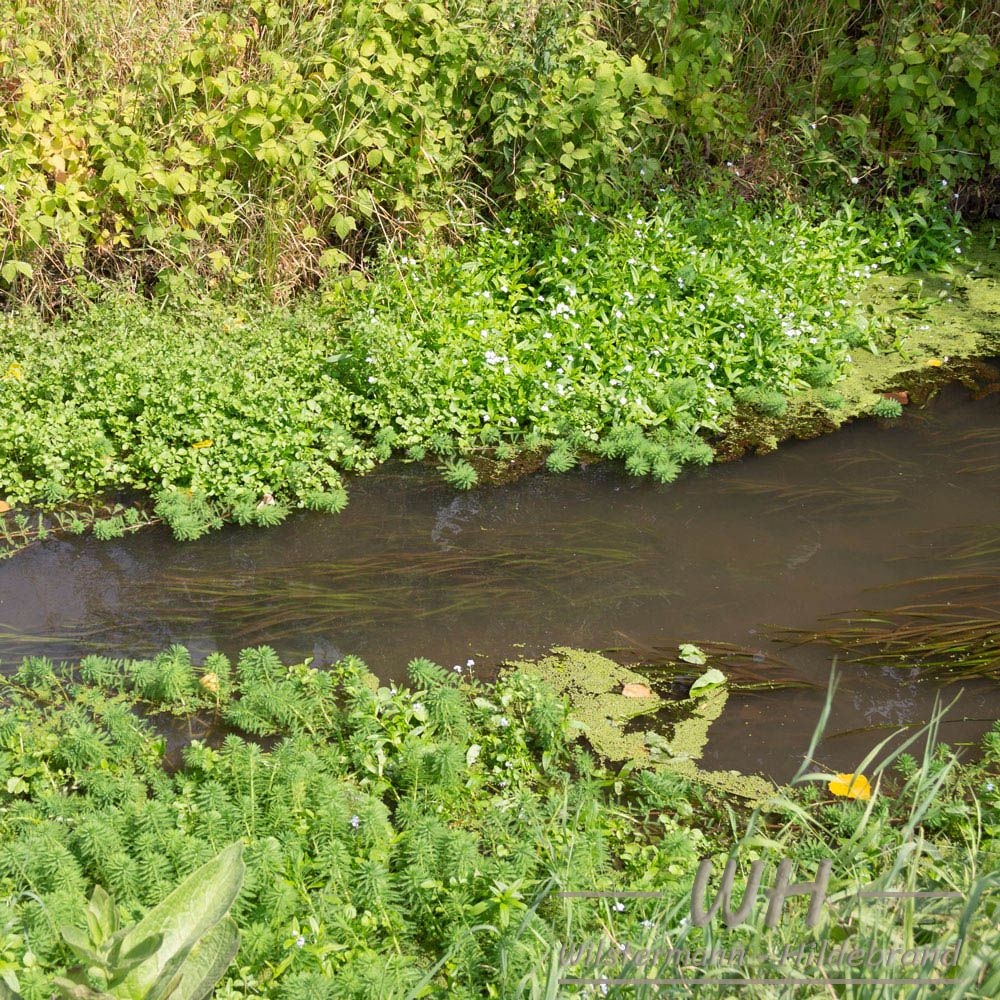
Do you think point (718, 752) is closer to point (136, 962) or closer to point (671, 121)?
point (136, 962)

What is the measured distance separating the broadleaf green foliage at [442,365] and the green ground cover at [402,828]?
1.29 metres

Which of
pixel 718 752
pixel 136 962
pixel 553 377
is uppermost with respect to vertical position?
pixel 553 377

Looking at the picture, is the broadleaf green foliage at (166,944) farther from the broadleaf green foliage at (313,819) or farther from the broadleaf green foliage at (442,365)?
the broadleaf green foliage at (442,365)

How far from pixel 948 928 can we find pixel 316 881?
1.59m

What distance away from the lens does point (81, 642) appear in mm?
3949

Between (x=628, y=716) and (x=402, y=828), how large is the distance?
3.00 feet

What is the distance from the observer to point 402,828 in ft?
10.0

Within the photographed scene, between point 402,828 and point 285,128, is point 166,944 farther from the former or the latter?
point 285,128

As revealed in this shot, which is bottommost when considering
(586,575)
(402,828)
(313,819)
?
(402,828)

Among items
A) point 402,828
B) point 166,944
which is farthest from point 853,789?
point 166,944

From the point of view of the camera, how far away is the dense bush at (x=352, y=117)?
5457 mm

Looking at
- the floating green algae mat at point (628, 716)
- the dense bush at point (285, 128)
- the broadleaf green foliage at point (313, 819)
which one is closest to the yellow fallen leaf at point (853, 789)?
the floating green algae mat at point (628, 716)

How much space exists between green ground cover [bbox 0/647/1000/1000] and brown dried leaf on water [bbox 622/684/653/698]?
24 cm

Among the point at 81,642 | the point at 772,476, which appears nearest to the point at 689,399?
the point at 772,476
